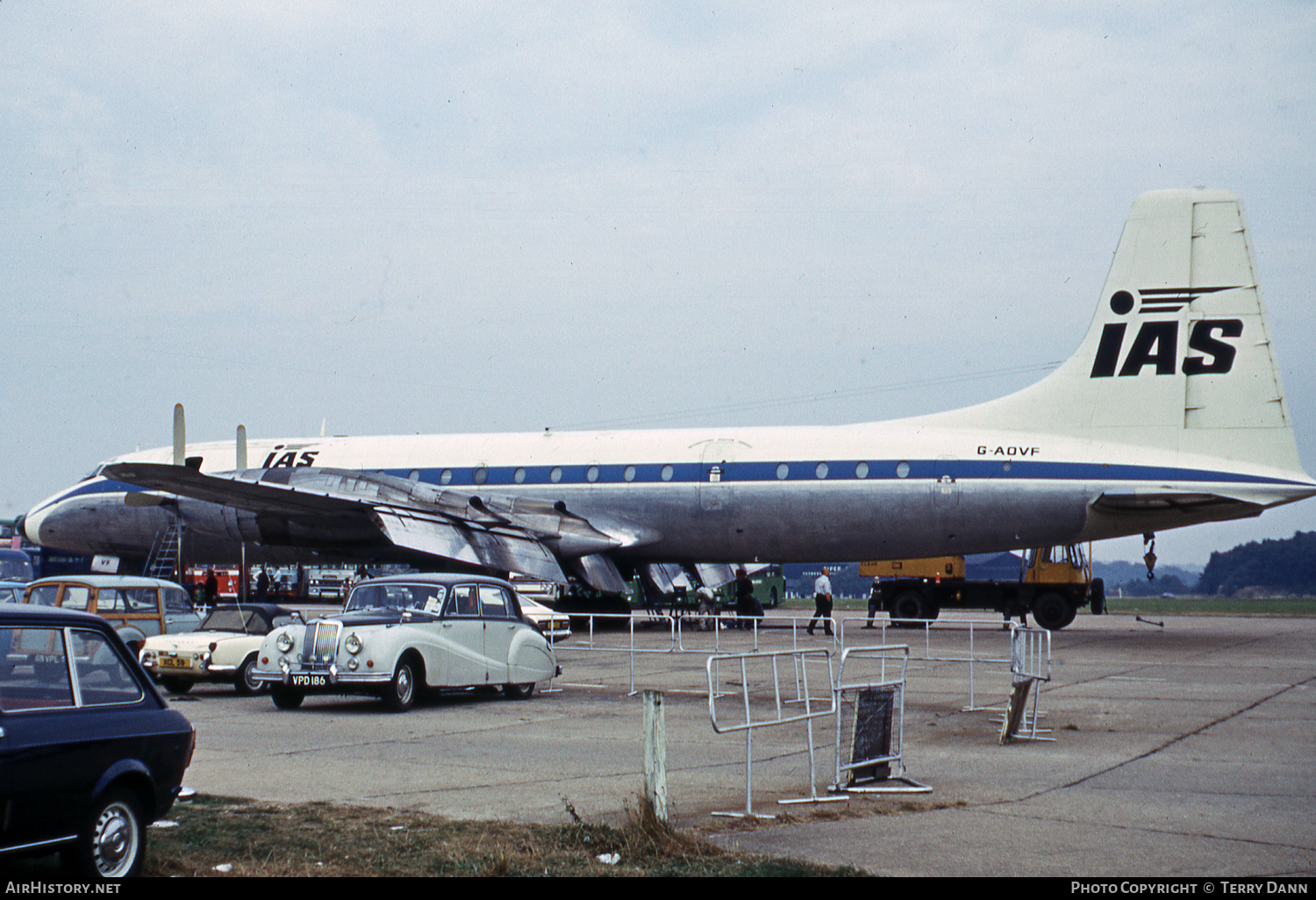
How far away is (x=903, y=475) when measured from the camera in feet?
85.1

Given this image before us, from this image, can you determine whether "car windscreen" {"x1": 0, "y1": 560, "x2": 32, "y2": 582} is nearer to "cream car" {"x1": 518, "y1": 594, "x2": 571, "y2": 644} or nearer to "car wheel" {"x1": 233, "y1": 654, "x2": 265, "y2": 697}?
"cream car" {"x1": 518, "y1": 594, "x2": 571, "y2": 644}

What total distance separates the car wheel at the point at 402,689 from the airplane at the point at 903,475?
9.21 meters

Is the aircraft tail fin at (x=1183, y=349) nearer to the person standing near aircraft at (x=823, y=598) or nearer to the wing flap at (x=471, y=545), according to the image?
the person standing near aircraft at (x=823, y=598)

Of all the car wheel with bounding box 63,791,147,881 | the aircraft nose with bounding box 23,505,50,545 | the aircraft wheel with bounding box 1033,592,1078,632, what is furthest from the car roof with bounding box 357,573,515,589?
the aircraft nose with bounding box 23,505,50,545

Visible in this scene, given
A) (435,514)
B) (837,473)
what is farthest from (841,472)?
(435,514)

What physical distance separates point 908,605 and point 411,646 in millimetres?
19879

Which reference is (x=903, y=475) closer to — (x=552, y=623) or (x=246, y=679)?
(x=552, y=623)

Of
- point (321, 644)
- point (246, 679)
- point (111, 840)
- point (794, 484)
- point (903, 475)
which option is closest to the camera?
point (111, 840)

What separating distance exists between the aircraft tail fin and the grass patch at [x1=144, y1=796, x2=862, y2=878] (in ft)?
67.1

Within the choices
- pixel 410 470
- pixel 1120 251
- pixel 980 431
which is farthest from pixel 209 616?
pixel 1120 251

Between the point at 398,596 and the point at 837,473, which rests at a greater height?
the point at 837,473

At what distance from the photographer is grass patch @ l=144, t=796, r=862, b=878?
6.48 m

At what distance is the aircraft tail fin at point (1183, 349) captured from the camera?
23.8 m

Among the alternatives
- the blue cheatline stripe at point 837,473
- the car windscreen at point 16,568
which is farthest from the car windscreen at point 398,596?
the car windscreen at point 16,568
